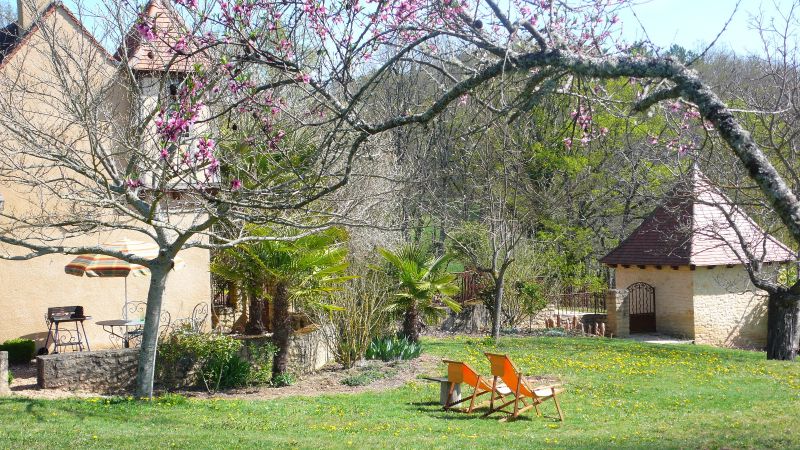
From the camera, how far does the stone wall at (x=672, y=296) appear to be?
78.6 ft

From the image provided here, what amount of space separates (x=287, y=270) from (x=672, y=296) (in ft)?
46.7

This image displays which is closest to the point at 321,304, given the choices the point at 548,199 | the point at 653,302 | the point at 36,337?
the point at 36,337

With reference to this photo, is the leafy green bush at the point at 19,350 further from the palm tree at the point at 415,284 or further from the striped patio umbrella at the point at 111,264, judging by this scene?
the palm tree at the point at 415,284

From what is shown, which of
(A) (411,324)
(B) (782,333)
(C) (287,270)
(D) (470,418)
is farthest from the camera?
(B) (782,333)

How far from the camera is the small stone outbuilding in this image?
941 inches

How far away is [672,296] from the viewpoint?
24578 millimetres

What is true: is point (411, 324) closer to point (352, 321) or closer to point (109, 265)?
point (352, 321)

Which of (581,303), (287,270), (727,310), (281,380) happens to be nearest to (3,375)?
(281,380)

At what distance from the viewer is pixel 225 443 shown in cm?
880

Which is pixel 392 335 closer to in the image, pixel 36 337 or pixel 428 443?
pixel 36 337

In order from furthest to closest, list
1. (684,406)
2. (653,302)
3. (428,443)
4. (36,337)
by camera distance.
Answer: (653,302)
(36,337)
(684,406)
(428,443)

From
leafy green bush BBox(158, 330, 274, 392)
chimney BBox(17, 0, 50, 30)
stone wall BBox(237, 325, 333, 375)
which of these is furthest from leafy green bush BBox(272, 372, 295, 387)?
chimney BBox(17, 0, 50, 30)

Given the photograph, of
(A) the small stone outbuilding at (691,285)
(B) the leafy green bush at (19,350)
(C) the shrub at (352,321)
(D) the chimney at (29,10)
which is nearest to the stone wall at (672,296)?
(A) the small stone outbuilding at (691,285)

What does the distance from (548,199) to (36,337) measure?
1910 cm
